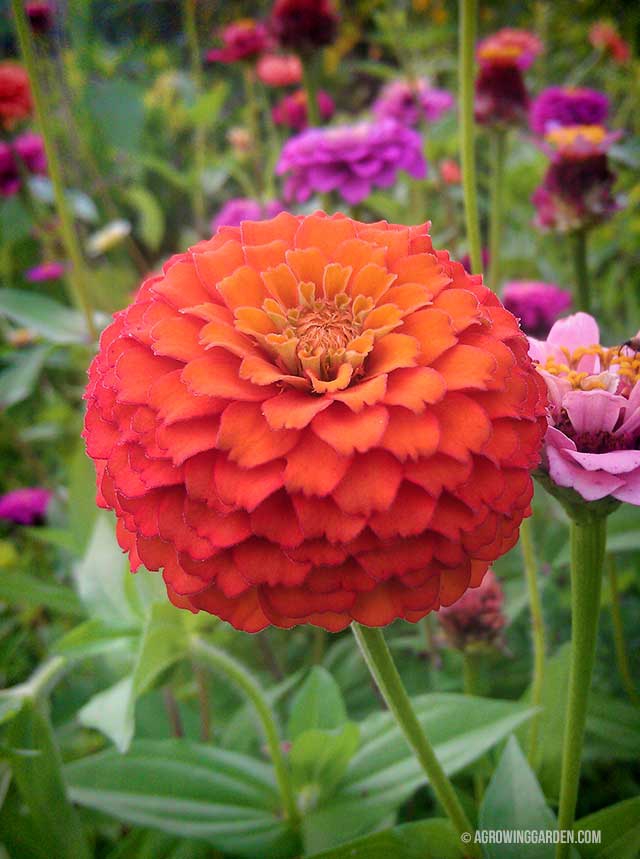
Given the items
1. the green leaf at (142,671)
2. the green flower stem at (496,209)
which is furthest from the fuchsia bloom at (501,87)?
the green leaf at (142,671)

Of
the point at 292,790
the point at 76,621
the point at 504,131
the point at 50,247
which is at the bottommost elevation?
the point at 76,621

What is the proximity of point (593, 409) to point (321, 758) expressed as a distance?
11.8 inches

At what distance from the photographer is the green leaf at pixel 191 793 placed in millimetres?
423

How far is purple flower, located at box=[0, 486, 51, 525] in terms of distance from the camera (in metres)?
0.78

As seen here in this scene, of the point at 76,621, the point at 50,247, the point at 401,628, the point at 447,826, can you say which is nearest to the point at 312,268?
the point at 447,826

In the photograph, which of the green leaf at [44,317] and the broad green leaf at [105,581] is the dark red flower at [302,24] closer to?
the green leaf at [44,317]

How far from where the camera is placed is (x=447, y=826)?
37 centimetres

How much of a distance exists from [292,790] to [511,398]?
0.34 metres

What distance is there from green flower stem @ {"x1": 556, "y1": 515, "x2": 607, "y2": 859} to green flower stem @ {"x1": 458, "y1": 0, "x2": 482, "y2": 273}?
0.58 feet

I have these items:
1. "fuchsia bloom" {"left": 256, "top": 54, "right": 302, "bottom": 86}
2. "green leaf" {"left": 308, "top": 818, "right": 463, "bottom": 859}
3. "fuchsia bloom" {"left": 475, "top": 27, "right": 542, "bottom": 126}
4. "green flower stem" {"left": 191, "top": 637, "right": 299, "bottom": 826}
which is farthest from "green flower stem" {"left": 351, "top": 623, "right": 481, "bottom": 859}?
"fuchsia bloom" {"left": 256, "top": 54, "right": 302, "bottom": 86}

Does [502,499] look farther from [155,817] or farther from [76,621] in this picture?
[76,621]

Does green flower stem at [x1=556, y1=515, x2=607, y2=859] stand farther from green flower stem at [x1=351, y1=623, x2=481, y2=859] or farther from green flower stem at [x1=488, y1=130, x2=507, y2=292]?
green flower stem at [x1=488, y1=130, x2=507, y2=292]

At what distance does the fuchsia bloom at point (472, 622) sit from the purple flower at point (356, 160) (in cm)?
45

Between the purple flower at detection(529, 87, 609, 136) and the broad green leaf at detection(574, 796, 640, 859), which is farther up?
the purple flower at detection(529, 87, 609, 136)
